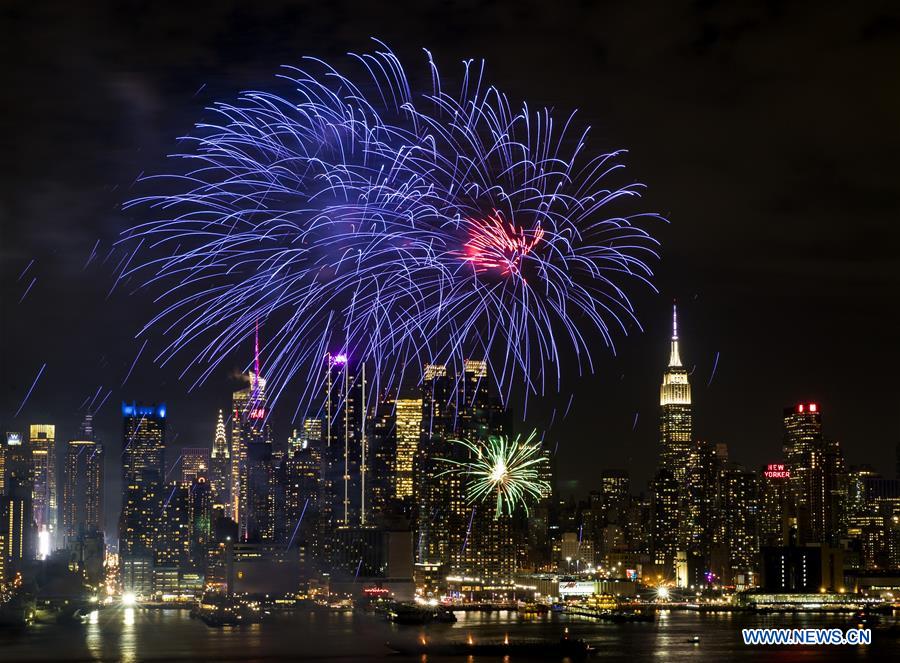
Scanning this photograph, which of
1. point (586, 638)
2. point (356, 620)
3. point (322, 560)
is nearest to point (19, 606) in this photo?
point (356, 620)

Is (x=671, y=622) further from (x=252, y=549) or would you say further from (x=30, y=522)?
(x=30, y=522)

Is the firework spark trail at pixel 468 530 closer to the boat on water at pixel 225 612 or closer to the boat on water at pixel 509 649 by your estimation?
the boat on water at pixel 225 612

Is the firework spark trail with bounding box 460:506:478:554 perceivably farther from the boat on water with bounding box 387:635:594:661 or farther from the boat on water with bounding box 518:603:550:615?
the boat on water with bounding box 387:635:594:661

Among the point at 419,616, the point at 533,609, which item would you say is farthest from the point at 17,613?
the point at 533,609

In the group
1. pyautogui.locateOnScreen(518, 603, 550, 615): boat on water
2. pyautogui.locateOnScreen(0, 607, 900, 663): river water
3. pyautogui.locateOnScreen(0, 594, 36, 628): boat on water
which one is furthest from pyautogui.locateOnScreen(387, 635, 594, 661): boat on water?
pyautogui.locateOnScreen(518, 603, 550, 615): boat on water

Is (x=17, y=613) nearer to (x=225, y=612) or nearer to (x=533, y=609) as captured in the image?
(x=225, y=612)

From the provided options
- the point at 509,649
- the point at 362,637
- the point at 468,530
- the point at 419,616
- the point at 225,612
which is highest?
the point at 468,530

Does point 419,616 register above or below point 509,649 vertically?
below
